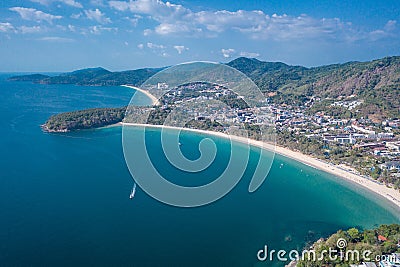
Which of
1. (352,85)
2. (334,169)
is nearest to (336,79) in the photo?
(352,85)

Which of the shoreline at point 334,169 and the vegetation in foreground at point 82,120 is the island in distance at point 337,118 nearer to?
the vegetation in foreground at point 82,120

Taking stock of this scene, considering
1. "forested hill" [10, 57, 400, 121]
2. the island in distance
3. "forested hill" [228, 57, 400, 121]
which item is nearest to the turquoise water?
the island in distance

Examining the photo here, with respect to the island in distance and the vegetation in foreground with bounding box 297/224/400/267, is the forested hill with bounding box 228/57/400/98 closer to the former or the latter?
the island in distance

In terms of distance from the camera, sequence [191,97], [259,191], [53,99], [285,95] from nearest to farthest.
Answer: [259,191] → [191,97] → [285,95] → [53,99]

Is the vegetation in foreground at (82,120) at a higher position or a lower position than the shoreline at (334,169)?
higher

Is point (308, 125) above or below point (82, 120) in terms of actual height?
above

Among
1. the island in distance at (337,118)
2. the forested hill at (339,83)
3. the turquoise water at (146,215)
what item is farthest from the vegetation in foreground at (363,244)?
the forested hill at (339,83)

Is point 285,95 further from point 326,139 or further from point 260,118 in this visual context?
point 326,139

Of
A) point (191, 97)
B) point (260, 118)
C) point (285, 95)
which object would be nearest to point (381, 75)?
point (285, 95)

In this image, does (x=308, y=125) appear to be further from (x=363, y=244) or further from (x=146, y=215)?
(x=146, y=215)
